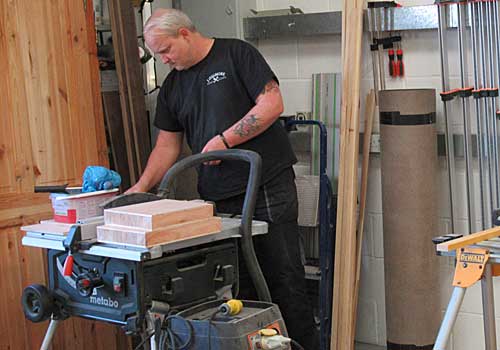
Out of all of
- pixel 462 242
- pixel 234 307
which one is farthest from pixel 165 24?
pixel 462 242

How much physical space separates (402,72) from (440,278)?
926mm

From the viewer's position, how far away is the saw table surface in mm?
2080

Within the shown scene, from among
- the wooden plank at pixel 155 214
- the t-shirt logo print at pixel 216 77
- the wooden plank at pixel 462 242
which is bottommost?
the wooden plank at pixel 462 242

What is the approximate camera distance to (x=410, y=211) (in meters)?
3.23

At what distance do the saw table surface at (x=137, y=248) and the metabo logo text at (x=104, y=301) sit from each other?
15 centimetres

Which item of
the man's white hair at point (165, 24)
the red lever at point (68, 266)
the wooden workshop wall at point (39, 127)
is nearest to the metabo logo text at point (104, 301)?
the red lever at point (68, 266)

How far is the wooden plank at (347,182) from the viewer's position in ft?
10.5

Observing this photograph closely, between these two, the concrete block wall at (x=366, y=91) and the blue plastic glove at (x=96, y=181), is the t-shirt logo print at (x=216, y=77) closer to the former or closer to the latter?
the blue plastic glove at (x=96, y=181)

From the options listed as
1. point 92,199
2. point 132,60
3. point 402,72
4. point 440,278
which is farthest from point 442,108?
point 92,199

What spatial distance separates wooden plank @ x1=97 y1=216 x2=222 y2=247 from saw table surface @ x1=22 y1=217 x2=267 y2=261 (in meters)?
0.02

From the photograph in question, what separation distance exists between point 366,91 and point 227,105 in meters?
0.82

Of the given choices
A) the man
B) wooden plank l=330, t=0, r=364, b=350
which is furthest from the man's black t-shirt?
wooden plank l=330, t=0, r=364, b=350

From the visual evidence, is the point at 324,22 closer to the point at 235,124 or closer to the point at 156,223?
the point at 235,124

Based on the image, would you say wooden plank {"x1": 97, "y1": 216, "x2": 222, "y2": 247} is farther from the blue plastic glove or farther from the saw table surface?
the blue plastic glove
